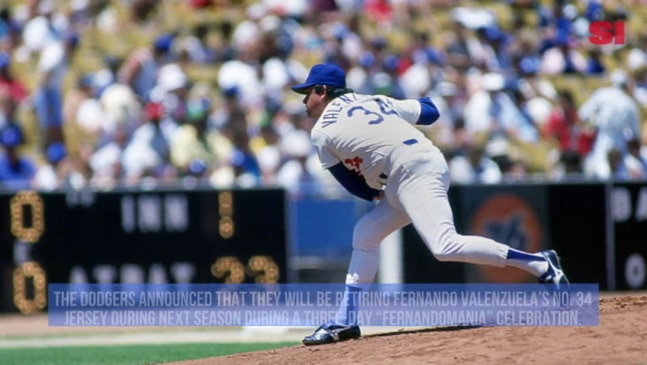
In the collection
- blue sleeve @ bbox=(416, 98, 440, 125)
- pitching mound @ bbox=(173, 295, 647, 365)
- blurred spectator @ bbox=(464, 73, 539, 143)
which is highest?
blurred spectator @ bbox=(464, 73, 539, 143)

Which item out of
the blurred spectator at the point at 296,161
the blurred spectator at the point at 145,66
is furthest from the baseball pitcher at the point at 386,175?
the blurred spectator at the point at 145,66

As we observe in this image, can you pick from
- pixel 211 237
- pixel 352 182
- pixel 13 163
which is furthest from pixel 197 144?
pixel 352 182

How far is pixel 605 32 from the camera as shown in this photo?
18391 mm

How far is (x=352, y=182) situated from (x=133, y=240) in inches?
225

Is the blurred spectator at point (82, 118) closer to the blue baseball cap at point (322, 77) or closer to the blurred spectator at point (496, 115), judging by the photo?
the blurred spectator at point (496, 115)

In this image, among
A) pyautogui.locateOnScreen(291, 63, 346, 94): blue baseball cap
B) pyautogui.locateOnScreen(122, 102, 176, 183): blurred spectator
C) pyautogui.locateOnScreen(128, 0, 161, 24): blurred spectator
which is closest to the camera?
pyautogui.locateOnScreen(291, 63, 346, 94): blue baseball cap

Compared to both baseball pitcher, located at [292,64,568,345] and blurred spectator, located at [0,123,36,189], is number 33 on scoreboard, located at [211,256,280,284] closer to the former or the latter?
blurred spectator, located at [0,123,36,189]

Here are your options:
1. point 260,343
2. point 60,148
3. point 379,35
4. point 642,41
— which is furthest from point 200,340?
point 642,41

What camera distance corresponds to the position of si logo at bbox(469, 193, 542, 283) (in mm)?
14750

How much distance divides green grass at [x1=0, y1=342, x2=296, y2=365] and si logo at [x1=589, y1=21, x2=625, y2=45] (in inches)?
353

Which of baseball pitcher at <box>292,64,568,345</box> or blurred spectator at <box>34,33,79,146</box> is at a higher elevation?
blurred spectator at <box>34,33,79,146</box>

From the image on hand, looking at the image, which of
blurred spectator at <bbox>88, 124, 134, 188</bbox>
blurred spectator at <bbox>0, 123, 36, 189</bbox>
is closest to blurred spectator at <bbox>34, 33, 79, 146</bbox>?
blurred spectator at <bbox>0, 123, 36, 189</bbox>

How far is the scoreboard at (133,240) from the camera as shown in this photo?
44.9ft

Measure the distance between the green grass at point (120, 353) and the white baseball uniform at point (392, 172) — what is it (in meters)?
2.15
